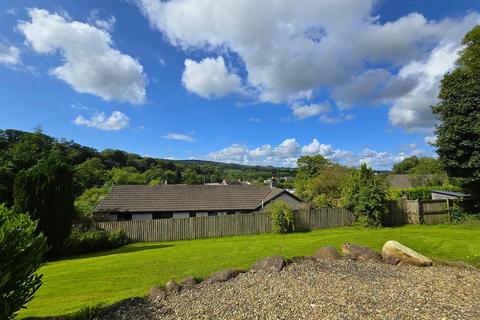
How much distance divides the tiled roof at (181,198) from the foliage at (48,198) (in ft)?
35.0

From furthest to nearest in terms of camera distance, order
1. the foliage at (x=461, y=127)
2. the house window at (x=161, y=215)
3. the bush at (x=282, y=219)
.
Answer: the house window at (x=161, y=215), the bush at (x=282, y=219), the foliage at (x=461, y=127)

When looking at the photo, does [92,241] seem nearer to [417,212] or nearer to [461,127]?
[417,212]

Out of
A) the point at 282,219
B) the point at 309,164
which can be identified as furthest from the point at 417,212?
the point at 309,164

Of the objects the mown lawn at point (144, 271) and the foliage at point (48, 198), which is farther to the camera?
the foliage at point (48, 198)

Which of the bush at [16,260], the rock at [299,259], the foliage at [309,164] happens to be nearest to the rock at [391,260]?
the rock at [299,259]

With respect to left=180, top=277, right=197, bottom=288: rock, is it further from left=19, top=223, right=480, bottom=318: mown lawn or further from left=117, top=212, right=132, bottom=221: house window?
left=117, top=212, right=132, bottom=221: house window

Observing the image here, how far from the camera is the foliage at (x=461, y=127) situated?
20672 mm

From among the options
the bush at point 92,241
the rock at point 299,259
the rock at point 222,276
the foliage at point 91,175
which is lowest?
the bush at point 92,241

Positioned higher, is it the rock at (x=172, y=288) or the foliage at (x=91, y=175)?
the foliage at (x=91, y=175)

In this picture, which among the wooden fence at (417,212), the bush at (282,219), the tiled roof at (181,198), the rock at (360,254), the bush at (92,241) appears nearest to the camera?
the rock at (360,254)

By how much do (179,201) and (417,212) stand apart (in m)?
19.7

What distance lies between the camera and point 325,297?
6.35 meters

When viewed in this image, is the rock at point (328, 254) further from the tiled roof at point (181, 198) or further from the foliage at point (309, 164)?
the foliage at point (309, 164)

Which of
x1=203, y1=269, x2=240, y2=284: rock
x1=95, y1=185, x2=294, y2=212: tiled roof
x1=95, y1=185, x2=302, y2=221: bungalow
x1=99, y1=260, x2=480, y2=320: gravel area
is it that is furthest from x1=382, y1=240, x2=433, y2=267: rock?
x1=95, y1=185, x2=294, y2=212: tiled roof
